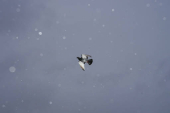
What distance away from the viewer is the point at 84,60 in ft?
41.9
